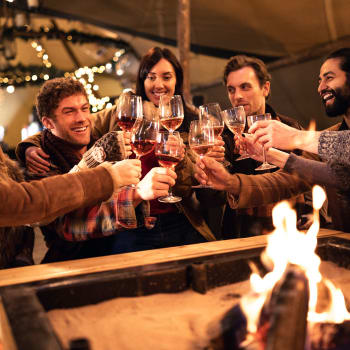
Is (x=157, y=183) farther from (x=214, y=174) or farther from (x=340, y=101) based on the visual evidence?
(x=340, y=101)

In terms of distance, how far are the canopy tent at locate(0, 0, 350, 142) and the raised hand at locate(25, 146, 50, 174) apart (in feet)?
13.5

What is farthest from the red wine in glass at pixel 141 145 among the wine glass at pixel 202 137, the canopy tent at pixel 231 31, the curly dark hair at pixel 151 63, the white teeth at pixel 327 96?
the canopy tent at pixel 231 31

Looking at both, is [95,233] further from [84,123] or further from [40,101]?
[40,101]

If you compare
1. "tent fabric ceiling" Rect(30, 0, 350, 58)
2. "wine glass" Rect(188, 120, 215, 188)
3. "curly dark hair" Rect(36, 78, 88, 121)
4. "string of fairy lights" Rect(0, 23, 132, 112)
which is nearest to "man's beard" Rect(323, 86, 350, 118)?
"wine glass" Rect(188, 120, 215, 188)

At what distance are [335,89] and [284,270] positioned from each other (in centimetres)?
164

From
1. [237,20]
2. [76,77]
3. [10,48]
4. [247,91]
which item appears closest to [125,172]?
[247,91]

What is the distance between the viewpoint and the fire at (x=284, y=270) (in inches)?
46.7

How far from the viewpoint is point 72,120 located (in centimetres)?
243

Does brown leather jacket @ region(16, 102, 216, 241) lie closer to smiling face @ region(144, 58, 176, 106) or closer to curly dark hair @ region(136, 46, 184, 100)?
smiling face @ region(144, 58, 176, 106)

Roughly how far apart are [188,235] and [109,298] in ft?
4.00

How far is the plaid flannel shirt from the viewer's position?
71.6 inches

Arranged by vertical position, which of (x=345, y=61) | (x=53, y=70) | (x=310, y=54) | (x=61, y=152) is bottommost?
(x=61, y=152)

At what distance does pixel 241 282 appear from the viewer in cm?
142

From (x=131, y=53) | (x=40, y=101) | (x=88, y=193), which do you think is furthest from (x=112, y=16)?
(x=88, y=193)
